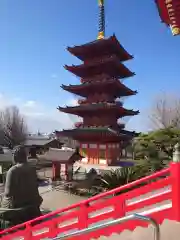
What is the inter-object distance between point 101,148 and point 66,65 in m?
10.1

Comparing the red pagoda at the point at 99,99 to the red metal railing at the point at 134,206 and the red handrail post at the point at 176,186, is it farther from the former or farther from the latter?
the red handrail post at the point at 176,186

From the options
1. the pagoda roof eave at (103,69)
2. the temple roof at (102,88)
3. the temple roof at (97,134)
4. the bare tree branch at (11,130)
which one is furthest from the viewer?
the bare tree branch at (11,130)

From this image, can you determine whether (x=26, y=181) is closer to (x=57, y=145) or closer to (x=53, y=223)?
(x=53, y=223)

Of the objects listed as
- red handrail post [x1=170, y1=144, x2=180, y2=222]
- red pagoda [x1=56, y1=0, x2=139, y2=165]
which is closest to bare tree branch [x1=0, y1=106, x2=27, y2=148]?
red pagoda [x1=56, y1=0, x2=139, y2=165]

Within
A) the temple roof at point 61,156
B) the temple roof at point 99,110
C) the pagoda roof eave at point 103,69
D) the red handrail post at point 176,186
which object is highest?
the pagoda roof eave at point 103,69

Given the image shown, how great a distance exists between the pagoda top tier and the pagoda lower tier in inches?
324

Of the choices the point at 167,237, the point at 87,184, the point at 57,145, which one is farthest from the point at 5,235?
the point at 57,145

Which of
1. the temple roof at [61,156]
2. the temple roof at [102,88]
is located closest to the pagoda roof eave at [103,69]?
the temple roof at [102,88]

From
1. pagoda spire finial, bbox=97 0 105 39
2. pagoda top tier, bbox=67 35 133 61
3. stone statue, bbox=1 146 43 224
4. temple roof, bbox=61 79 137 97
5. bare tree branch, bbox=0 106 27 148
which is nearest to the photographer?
stone statue, bbox=1 146 43 224

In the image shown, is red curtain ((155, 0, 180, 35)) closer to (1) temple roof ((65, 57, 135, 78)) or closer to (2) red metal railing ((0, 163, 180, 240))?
(2) red metal railing ((0, 163, 180, 240))

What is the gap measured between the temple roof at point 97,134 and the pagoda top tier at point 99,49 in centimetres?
818

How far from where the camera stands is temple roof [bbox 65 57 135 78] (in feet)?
76.8

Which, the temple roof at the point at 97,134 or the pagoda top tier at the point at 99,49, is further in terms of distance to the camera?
the pagoda top tier at the point at 99,49

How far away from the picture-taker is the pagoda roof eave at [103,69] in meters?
23.6
